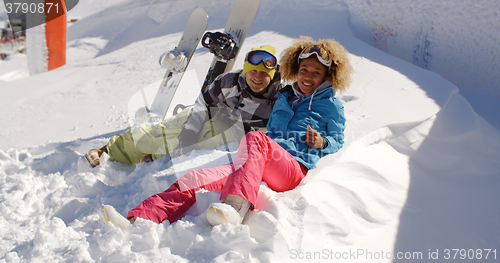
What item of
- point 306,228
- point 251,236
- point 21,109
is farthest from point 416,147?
point 21,109

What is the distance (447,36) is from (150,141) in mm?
4108

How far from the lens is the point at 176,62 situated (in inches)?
129

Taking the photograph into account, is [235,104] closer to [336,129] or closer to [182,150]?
[182,150]

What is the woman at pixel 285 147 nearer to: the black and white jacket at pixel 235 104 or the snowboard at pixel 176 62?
the black and white jacket at pixel 235 104

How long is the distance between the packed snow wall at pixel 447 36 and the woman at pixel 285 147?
8.83 feet

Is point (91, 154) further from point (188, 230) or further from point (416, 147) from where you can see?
point (416, 147)

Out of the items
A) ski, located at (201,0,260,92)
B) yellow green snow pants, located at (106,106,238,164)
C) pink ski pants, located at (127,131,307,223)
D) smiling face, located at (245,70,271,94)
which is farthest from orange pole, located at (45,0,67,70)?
pink ski pants, located at (127,131,307,223)

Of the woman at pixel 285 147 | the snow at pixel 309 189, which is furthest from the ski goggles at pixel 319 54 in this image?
the snow at pixel 309 189

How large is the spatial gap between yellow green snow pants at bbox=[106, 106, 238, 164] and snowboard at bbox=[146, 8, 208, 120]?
928 millimetres

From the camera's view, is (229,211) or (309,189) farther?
(309,189)

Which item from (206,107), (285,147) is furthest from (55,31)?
(285,147)

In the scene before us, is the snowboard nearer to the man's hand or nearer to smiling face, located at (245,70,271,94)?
the man's hand

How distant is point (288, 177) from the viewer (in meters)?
1.54

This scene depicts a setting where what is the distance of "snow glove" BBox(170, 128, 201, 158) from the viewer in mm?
2205
